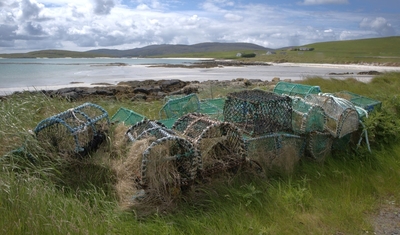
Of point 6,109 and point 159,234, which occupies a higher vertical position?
point 6,109

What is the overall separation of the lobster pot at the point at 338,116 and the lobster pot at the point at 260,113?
0.74 meters

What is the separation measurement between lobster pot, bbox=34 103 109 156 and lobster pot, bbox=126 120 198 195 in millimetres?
983

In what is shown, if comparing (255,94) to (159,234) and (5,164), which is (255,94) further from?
(5,164)

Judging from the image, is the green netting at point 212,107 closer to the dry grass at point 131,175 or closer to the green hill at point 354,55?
the dry grass at point 131,175

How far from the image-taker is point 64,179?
3.98 m

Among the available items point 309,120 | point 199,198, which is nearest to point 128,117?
point 199,198

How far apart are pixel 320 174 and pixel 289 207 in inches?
39.2

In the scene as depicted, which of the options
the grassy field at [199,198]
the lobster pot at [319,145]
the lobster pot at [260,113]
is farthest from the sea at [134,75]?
the lobster pot at [260,113]

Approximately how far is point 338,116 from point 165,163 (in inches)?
118

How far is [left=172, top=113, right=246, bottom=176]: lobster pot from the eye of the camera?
3748 mm

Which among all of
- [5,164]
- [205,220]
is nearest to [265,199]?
[205,220]

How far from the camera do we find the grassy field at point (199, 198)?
10.0 feet

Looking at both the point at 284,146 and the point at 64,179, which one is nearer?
the point at 64,179

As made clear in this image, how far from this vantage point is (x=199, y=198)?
3629mm
